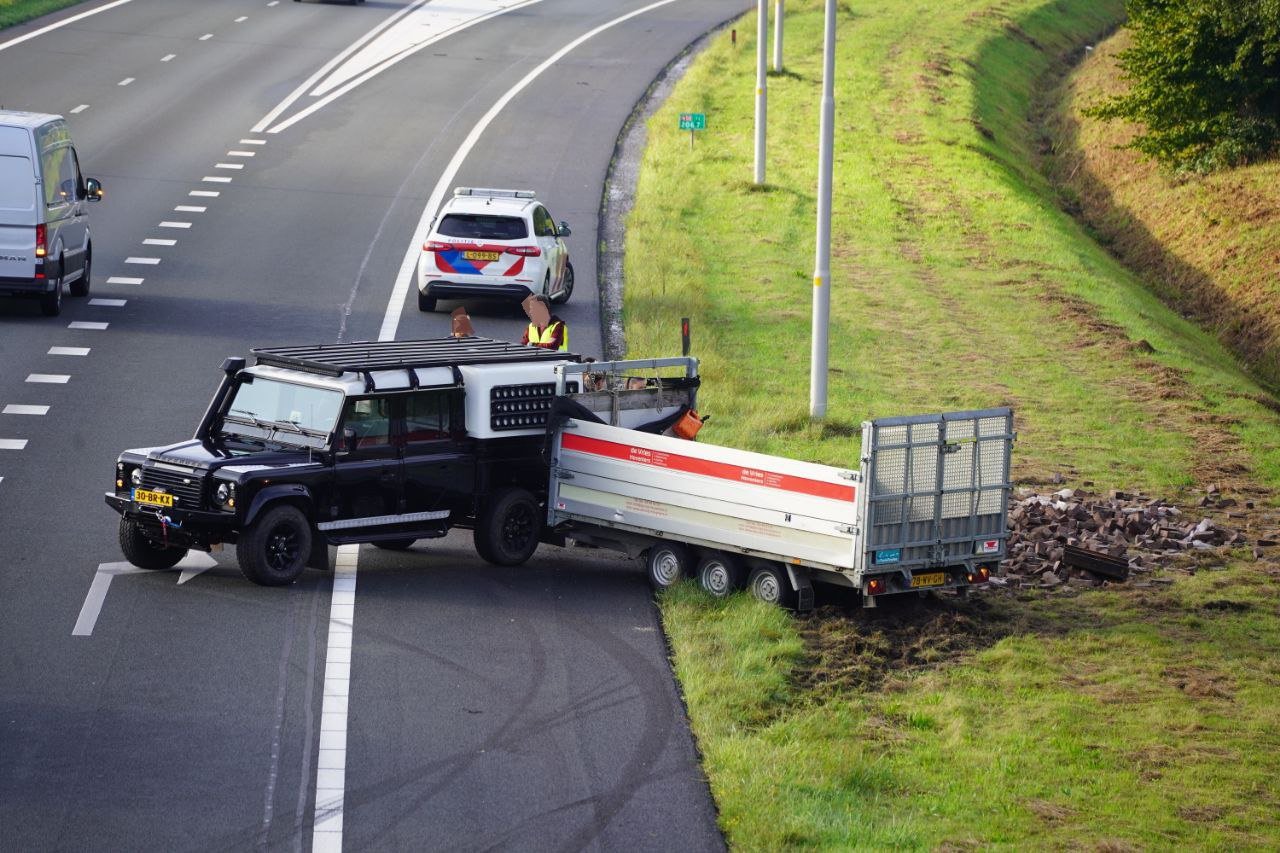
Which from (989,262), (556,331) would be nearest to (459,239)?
(556,331)

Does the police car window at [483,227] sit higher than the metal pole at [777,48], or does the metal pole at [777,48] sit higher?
the metal pole at [777,48]

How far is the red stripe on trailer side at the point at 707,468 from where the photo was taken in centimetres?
1470

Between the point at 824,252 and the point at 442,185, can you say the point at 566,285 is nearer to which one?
the point at 824,252

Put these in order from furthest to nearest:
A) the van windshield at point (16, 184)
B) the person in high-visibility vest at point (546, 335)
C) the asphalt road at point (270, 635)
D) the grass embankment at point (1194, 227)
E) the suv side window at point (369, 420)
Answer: the grass embankment at point (1194, 227) → the van windshield at point (16, 184) → the person in high-visibility vest at point (546, 335) → the suv side window at point (369, 420) → the asphalt road at point (270, 635)

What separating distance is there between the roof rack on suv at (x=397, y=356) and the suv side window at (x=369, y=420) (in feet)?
0.63

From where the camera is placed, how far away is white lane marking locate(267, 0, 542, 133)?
42.9 meters

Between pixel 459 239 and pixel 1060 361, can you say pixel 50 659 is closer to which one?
pixel 459 239

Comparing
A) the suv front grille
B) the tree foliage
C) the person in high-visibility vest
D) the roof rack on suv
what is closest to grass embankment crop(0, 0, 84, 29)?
the tree foliage

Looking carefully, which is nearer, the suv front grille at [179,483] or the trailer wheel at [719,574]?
the suv front grille at [179,483]

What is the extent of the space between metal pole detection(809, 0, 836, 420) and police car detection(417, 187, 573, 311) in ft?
15.5

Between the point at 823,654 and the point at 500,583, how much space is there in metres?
3.23

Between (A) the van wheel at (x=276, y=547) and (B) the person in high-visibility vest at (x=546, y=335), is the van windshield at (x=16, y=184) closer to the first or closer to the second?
(B) the person in high-visibility vest at (x=546, y=335)

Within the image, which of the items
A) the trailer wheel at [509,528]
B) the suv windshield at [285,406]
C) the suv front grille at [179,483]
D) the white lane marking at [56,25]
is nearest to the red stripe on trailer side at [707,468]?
the trailer wheel at [509,528]

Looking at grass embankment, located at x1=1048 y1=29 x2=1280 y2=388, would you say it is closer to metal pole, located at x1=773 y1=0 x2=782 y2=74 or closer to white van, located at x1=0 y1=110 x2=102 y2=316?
metal pole, located at x1=773 y1=0 x2=782 y2=74
